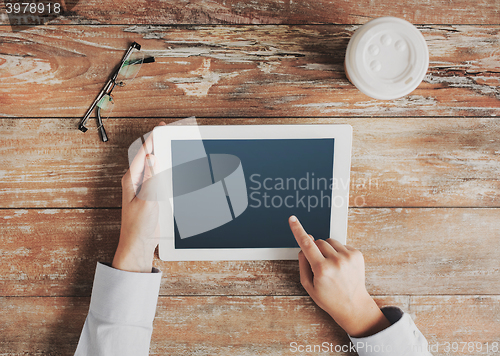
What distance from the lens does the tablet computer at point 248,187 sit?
628 mm

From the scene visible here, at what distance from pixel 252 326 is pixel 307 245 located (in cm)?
27

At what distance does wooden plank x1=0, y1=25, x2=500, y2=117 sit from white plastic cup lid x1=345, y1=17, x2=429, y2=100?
8 cm

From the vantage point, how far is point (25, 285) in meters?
0.71

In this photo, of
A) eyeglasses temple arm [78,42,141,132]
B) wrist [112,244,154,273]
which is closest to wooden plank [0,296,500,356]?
wrist [112,244,154,273]

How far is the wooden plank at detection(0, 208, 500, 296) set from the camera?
2.30ft

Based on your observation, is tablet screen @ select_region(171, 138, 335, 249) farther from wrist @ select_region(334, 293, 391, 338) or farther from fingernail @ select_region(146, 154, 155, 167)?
wrist @ select_region(334, 293, 391, 338)

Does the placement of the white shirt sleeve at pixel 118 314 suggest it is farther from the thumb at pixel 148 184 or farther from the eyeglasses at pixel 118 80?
the eyeglasses at pixel 118 80

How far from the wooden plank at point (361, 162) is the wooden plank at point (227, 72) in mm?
34

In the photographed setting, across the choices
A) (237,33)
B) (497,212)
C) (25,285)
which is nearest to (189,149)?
(237,33)

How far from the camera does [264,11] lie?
0.66 meters

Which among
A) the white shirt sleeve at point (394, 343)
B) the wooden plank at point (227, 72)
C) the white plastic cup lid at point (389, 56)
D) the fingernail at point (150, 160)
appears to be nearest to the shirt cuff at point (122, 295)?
the fingernail at point (150, 160)

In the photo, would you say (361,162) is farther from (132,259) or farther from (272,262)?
(132,259)

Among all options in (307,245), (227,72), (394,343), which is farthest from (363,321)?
(227,72)

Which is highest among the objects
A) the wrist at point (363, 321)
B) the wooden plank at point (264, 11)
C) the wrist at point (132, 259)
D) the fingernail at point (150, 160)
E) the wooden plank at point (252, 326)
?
the wooden plank at point (264, 11)
